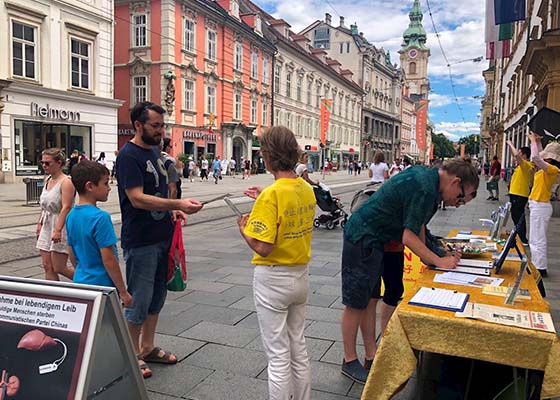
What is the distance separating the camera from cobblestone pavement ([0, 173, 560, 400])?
335 cm

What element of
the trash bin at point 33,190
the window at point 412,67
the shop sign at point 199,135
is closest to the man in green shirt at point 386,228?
the trash bin at point 33,190

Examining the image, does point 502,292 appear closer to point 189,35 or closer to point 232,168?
point 189,35

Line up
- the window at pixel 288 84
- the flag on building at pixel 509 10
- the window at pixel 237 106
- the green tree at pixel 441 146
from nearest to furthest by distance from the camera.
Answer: the flag on building at pixel 509 10 < the window at pixel 237 106 < the window at pixel 288 84 < the green tree at pixel 441 146

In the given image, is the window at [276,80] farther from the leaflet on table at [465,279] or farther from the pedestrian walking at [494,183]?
the leaflet on table at [465,279]

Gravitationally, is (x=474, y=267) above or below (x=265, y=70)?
below

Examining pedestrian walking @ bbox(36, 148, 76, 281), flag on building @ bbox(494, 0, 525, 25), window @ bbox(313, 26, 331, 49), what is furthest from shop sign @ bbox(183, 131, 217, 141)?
window @ bbox(313, 26, 331, 49)

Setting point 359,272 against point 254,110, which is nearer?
point 359,272

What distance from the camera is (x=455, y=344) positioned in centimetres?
237

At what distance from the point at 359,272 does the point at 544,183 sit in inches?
170

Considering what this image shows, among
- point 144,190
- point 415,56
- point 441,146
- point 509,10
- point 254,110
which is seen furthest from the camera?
point 441,146

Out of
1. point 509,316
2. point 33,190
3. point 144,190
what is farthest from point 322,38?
point 509,316

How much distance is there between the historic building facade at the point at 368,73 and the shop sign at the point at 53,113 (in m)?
50.1

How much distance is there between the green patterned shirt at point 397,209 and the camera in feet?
9.61

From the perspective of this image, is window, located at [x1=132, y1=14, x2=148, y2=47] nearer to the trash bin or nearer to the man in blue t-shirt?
the trash bin
